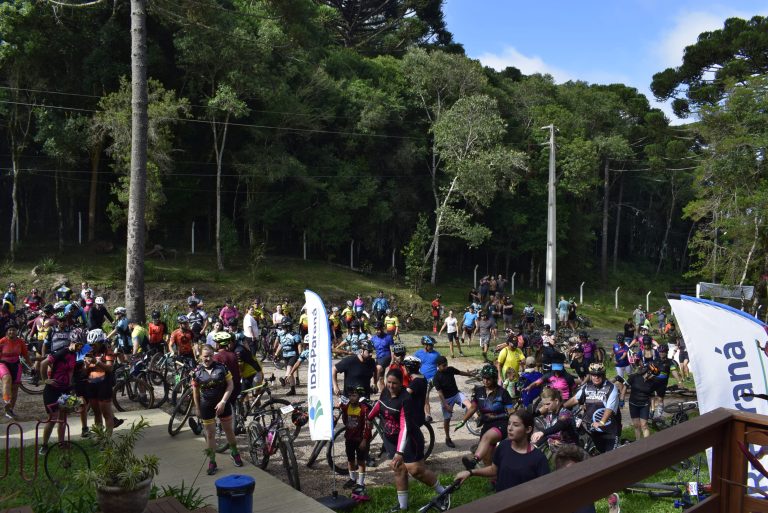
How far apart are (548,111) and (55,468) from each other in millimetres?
43766

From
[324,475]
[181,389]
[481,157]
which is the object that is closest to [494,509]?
[324,475]

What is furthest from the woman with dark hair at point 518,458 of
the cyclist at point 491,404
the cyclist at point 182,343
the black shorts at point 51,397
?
the cyclist at point 182,343

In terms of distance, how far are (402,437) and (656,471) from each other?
5528mm

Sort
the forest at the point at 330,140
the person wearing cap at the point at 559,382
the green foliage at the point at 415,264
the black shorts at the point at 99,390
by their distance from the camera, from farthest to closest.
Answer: the green foliage at the point at 415,264
the forest at the point at 330,140
the person wearing cap at the point at 559,382
the black shorts at the point at 99,390

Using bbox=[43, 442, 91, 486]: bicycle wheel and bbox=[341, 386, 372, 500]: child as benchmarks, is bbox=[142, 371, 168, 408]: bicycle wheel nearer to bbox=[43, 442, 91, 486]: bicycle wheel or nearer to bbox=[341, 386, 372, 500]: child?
bbox=[43, 442, 91, 486]: bicycle wheel

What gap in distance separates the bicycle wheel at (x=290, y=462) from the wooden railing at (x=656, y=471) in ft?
20.7

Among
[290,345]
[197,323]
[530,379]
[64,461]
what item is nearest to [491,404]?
[530,379]

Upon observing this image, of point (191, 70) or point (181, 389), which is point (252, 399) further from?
point (191, 70)

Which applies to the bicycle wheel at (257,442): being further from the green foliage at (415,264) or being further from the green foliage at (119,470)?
the green foliage at (415,264)

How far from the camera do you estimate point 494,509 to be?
5.08 feet

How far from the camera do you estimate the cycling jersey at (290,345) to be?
1369 cm

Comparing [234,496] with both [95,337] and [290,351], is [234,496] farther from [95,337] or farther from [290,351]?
[290,351]

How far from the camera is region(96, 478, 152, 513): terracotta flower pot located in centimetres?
510

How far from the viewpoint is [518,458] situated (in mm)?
5098
